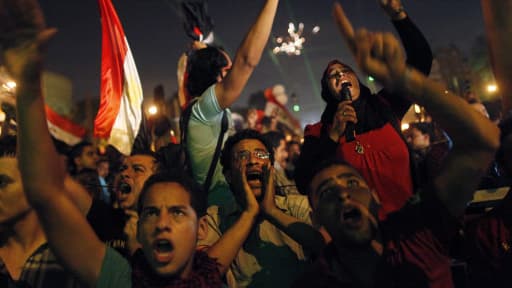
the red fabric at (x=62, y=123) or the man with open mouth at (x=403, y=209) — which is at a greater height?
the red fabric at (x=62, y=123)

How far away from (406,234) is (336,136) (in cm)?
91

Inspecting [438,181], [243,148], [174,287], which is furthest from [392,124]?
[174,287]

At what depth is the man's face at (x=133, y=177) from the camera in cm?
299

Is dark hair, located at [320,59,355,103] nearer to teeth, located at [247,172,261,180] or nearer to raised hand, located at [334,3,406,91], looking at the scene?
teeth, located at [247,172,261,180]

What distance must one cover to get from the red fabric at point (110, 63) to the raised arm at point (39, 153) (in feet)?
11.0

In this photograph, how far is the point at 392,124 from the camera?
271cm

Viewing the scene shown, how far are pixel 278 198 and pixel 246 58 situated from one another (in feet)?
3.51

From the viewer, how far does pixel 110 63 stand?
5062mm

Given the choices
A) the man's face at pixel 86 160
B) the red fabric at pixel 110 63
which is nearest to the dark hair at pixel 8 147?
the red fabric at pixel 110 63

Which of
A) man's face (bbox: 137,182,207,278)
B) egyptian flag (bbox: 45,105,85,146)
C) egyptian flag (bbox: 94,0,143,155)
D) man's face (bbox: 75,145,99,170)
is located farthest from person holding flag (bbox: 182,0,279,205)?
egyptian flag (bbox: 45,105,85,146)

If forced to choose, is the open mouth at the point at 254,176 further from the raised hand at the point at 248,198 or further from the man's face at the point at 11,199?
the man's face at the point at 11,199

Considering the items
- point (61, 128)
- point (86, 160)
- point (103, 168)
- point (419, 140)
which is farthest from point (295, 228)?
point (61, 128)

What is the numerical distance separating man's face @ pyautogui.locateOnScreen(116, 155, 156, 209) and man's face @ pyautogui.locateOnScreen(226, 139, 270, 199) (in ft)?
2.28

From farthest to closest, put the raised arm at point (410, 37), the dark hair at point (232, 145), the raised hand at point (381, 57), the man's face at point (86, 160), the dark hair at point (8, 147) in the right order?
the man's face at point (86, 160), the dark hair at point (232, 145), the dark hair at point (8, 147), the raised arm at point (410, 37), the raised hand at point (381, 57)
